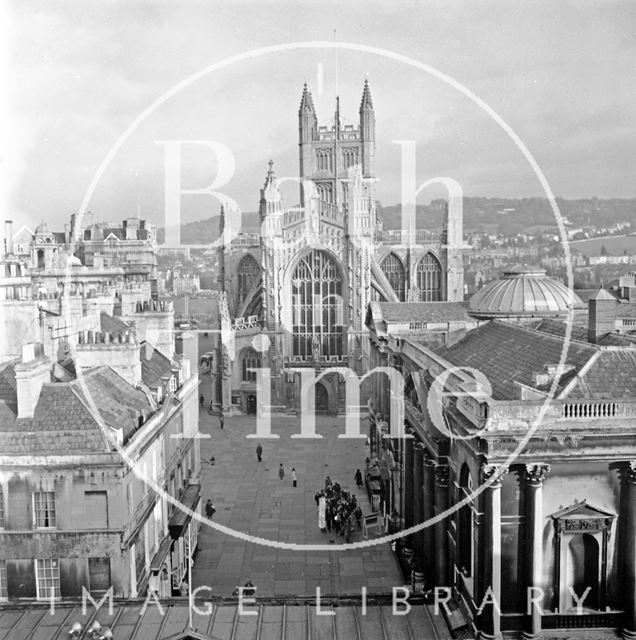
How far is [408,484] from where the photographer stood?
27.0 meters

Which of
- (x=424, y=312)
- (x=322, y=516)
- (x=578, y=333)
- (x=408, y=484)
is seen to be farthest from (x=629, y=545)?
(x=424, y=312)

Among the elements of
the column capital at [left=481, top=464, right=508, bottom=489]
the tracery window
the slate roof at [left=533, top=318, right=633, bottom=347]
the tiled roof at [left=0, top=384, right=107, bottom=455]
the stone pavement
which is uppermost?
the tracery window

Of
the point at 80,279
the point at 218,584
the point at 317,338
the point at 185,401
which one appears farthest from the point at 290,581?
the point at 80,279

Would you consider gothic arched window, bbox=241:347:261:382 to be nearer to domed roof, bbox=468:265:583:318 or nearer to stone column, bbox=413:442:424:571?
domed roof, bbox=468:265:583:318

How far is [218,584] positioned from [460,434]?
12.5 m

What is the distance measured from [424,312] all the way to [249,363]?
928 inches

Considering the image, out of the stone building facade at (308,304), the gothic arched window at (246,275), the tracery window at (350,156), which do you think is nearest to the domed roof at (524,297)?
the stone building facade at (308,304)

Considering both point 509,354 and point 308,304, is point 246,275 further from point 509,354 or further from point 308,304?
point 509,354

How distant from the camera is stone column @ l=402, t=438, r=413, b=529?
86.7 feet

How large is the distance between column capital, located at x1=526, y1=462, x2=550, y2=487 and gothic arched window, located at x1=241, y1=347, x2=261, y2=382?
145 feet

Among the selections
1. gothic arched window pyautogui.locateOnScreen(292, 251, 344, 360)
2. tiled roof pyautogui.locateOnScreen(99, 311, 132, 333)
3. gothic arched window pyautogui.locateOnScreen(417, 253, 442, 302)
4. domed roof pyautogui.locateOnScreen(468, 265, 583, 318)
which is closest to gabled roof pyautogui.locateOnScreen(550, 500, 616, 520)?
domed roof pyautogui.locateOnScreen(468, 265, 583, 318)

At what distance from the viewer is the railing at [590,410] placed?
15727mm

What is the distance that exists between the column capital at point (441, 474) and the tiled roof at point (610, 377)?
5.06 meters

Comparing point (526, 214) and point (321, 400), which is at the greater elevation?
point (526, 214)
